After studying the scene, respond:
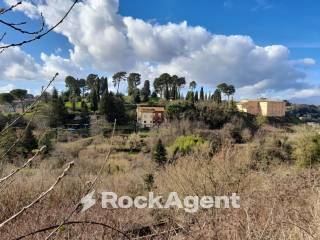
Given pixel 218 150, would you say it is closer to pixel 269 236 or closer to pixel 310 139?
pixel 269 236

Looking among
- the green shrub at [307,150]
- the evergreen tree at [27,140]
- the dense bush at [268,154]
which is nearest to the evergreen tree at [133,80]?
the dense bush at [268,154]

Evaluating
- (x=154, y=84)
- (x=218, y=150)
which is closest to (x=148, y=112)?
(x=154, y=84)

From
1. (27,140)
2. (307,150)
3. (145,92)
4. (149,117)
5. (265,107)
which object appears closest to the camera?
(27,140)

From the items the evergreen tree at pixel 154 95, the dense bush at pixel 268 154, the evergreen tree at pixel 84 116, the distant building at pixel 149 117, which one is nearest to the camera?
the dense bush at pixel 268 154

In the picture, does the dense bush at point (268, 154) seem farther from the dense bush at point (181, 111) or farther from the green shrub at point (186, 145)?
the dense bush at point (181, 111)

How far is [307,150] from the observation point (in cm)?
1780

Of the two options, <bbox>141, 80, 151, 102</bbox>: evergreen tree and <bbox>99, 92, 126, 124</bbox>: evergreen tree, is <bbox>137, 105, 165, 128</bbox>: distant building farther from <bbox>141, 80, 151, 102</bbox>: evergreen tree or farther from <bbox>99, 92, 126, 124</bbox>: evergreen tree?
<bbox>141, 80, 151, 102</bbox>: evergreen tree

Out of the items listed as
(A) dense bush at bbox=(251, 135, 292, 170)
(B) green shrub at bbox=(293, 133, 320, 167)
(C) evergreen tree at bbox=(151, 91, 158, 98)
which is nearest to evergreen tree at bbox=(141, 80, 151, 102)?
(C) evergreen tree at bbox=(151, 91, 158, 98)

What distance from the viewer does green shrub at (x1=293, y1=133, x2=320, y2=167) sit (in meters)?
16.9

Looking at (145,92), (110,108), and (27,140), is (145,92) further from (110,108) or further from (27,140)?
(27,140)

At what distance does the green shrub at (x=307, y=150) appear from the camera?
55.6 ft

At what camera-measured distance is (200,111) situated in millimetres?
48656

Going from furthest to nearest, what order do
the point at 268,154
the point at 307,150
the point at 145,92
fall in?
the point at 145,92, the point at 307,150, the point at 268,154

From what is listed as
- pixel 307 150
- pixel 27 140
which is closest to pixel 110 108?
pixel 307 150
